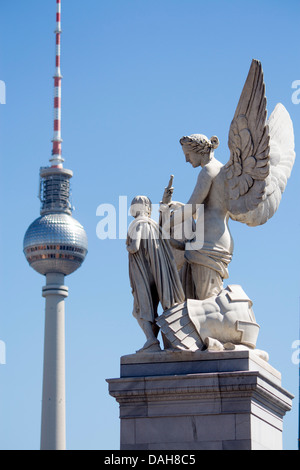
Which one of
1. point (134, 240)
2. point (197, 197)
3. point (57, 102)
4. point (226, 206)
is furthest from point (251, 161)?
point (57, 102)

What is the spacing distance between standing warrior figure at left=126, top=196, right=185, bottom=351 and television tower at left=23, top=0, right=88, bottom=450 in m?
139

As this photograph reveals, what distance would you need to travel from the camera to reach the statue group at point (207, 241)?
→ 2194 cm

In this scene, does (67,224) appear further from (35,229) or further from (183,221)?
(183,221)

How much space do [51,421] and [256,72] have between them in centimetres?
14402

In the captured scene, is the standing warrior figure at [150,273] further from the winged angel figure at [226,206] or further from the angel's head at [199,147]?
the angel's head at [199,147]

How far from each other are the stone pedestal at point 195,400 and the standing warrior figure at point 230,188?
1780mm

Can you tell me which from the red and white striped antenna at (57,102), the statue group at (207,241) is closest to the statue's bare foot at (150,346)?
the statue group at (207,241)

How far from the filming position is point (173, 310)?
2206cm

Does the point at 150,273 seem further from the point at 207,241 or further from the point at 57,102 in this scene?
the point at 57,102

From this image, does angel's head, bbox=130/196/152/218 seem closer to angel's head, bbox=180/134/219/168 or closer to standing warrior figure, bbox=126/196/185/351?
standing warrior figure, bbox=126/196/185/351

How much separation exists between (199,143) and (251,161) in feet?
4.17

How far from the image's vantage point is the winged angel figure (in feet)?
72.1

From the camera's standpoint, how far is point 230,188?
75.6 ft
